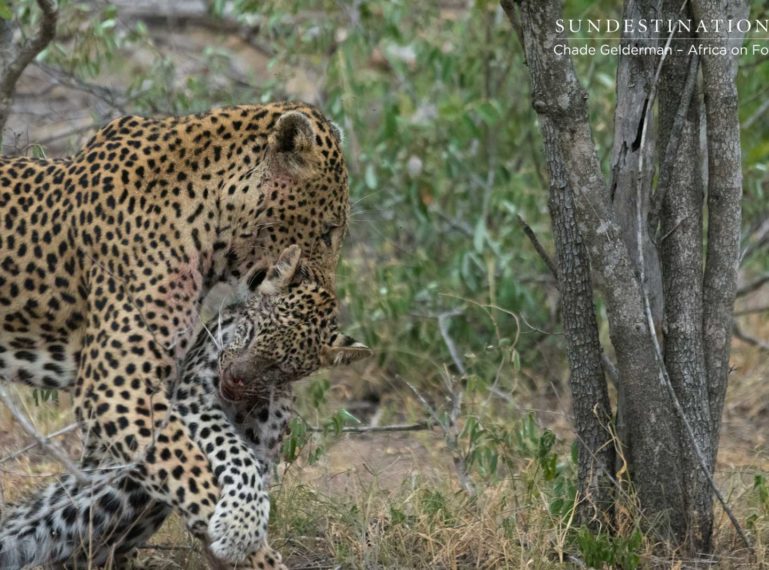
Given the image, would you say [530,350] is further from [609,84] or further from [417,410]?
[609,84]

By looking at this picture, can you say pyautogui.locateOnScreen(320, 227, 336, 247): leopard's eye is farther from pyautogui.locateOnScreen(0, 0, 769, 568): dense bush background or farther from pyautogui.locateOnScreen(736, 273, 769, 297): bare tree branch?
pyautogui.locateOnScreen(736, 273, 769, 297): bare tree branch

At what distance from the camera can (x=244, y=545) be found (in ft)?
15.6

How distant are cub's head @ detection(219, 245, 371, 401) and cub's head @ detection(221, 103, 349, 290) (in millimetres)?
116

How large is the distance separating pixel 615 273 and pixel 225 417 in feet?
5.51

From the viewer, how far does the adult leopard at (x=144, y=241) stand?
195 inches

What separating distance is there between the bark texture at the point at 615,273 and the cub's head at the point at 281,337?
1150 millimetres

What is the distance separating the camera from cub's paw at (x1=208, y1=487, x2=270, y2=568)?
4699 millimetres

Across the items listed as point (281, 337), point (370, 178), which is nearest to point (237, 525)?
point (281, 337)

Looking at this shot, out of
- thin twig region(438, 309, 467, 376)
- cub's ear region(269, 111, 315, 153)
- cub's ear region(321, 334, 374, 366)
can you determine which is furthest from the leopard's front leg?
thin twig region(438, 309, 467, 376)

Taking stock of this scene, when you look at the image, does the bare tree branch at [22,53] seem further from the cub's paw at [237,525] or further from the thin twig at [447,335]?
the thin twig at [447,335]

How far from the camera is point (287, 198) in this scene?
5.35 metres

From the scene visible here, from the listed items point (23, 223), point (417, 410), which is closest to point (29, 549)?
point (23, 223)

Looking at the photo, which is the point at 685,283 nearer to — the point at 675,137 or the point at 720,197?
the point at 720,197

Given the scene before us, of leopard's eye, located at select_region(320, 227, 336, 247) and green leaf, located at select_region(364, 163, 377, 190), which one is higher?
leopard's eye, located at select_region(320, 227, 336, 247)
